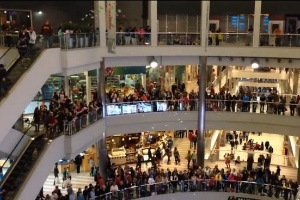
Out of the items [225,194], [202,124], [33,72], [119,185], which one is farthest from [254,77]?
[33,72]

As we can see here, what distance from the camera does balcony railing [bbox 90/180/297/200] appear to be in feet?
56.9

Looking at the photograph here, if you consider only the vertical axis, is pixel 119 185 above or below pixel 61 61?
below

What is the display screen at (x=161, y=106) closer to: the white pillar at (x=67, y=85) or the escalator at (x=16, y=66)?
the white pillar at (x=67, y=85)

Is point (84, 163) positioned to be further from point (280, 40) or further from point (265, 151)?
point (280, 40)

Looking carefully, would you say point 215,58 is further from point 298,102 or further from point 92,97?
point 92,97

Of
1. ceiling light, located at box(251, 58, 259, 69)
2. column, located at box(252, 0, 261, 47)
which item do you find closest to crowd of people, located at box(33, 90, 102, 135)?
ceiling light, located at box(251, 58, 259, 69)

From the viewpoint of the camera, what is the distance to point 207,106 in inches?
788

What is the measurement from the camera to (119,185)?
17.2 meters

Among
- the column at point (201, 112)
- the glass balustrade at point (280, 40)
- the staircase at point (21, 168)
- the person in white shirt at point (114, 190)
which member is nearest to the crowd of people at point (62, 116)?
the staircase at point (21, 168)

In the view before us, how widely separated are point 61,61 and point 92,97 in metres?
5.03

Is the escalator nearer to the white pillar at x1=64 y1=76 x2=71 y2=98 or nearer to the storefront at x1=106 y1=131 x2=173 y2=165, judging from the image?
the white pillar at x1=64 y1=76 x2=71 y2=98

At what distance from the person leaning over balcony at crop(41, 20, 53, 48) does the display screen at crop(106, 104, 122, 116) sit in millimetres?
5229

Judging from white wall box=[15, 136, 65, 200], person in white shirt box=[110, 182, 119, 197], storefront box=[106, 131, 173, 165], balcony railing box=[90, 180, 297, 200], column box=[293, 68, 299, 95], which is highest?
column box=[293, 68, 299, 95]

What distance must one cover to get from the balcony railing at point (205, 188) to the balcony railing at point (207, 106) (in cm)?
348
